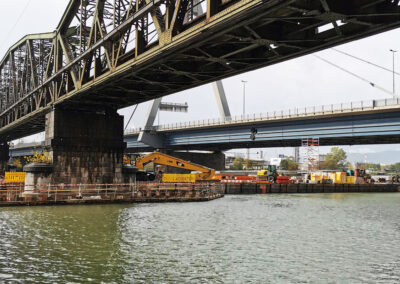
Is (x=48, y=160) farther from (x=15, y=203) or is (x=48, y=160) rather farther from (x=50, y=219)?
(x=50, y=219)

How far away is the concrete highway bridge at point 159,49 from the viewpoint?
759 inches

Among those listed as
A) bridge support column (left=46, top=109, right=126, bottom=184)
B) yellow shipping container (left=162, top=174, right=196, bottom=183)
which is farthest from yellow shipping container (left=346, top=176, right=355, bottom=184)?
bridge support column (left=46, top=109, right=126, bottom=184)

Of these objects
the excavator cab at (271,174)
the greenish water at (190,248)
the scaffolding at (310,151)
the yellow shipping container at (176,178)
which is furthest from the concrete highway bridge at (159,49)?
the scaffolding at (310,151)

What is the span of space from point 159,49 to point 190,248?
454 inches

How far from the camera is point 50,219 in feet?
95.0

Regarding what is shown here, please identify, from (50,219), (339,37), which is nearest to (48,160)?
(50,219)

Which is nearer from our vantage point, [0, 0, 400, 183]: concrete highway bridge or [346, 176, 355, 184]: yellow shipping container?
[0, 0, 400, 183]: concrete highway bridge

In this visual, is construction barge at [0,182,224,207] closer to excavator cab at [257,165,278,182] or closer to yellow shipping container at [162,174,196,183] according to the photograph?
yellow shipping container at [162,174,196,183]

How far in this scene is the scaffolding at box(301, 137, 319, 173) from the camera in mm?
78419

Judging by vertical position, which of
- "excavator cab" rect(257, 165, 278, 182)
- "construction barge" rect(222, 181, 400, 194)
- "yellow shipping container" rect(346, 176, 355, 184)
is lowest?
"construction barge" rect(222, 181, 400, 194)

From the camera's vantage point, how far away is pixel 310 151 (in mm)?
86812

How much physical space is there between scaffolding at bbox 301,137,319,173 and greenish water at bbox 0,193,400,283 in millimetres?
45033

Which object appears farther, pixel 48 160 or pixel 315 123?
pixel 315 123

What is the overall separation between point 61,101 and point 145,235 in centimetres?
2403
